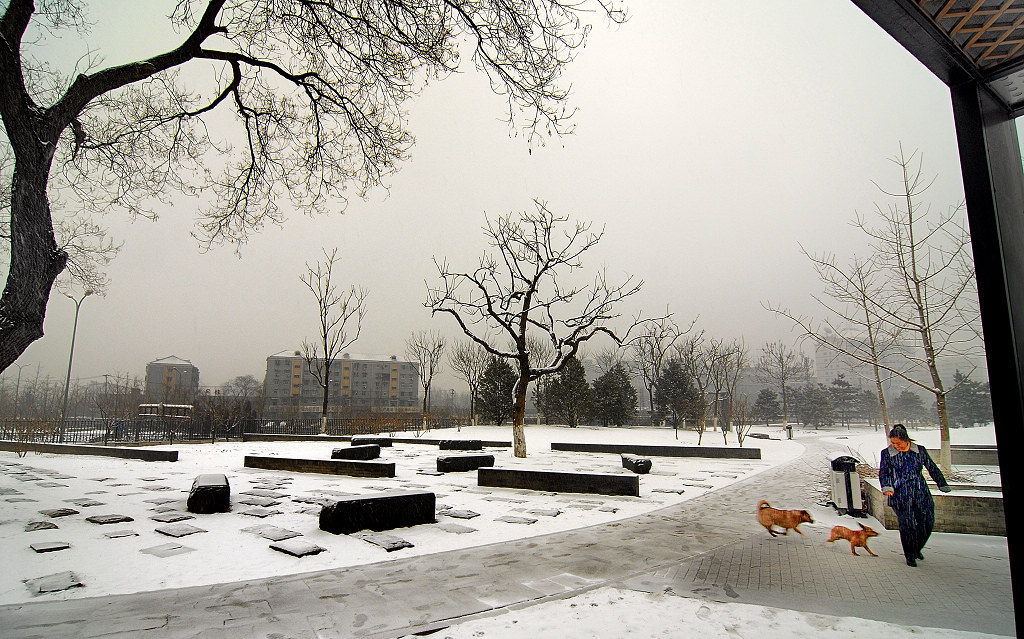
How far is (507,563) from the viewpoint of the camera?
17.3 ft

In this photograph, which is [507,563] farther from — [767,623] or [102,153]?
[102,153]

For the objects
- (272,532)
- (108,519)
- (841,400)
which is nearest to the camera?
(272,532)

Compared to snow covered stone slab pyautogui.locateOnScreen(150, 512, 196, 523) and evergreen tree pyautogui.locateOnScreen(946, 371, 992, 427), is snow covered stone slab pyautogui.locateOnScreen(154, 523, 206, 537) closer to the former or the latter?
snow covered stone slab pyautogui.locateOnScreen(150, 512, 196, 523)

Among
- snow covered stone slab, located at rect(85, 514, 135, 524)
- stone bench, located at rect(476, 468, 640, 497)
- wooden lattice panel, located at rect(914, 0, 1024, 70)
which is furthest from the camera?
stone bench, located at rect(476, 468, 640, 497)

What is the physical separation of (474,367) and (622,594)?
3408 cm

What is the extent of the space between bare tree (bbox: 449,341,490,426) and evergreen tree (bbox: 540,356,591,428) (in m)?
6.02

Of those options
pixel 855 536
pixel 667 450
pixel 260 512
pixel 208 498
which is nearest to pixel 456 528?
pixel 260 512

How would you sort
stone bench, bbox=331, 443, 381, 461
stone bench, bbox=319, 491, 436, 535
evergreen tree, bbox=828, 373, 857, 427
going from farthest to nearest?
evergreen tree, bbox=828, 373, 857, 427 → stone bench, bbox=331, 443, 381, 461 → stone bench, bbox=319, 491, 436, 535

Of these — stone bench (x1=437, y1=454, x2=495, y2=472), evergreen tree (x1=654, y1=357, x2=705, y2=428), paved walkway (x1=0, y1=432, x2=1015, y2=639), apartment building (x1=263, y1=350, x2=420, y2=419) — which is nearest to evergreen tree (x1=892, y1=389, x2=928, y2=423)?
paved walkway (x1=0, y1=432, x2=1015, y2=639)

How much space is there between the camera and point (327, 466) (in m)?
12.0

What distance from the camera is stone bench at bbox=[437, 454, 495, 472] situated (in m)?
12.6

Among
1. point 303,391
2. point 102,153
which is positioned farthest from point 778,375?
point 303,391

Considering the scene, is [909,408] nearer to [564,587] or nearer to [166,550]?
[564,587]

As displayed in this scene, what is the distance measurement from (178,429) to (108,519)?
22813 millimetres
